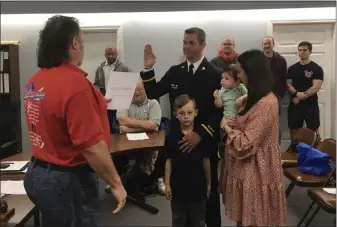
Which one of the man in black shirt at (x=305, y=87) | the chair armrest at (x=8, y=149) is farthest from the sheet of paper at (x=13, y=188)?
the man in black shirt at (x=305, y=87)

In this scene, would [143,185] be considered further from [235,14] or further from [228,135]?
[235,14]

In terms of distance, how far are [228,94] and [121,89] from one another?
2.45 feet

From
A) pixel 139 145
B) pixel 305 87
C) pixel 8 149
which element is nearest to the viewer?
pixel 139 145

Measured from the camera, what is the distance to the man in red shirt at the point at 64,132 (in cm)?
157

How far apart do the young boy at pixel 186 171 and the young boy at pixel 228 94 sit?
6.5 inches

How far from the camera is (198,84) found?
92.4 inches

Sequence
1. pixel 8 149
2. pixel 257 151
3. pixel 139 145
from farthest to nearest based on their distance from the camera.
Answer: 1. pixel 8 149
2. pixel 139 145
3. pixel 257 151

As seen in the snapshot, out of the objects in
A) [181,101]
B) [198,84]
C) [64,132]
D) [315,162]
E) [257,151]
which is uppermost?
[198,84]

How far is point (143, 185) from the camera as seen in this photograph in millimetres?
4027

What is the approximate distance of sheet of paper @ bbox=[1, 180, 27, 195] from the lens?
2.06 meters

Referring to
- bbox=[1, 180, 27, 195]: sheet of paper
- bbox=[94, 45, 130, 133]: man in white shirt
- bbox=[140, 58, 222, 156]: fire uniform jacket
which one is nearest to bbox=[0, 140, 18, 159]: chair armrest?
bbox=[94, 45, 130, 133]: man in white shirt

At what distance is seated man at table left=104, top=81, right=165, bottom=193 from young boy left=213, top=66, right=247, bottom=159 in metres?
1.18

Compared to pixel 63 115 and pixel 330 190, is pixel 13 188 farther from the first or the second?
pixel 330 190

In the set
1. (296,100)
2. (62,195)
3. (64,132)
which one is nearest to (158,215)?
(62,195)
